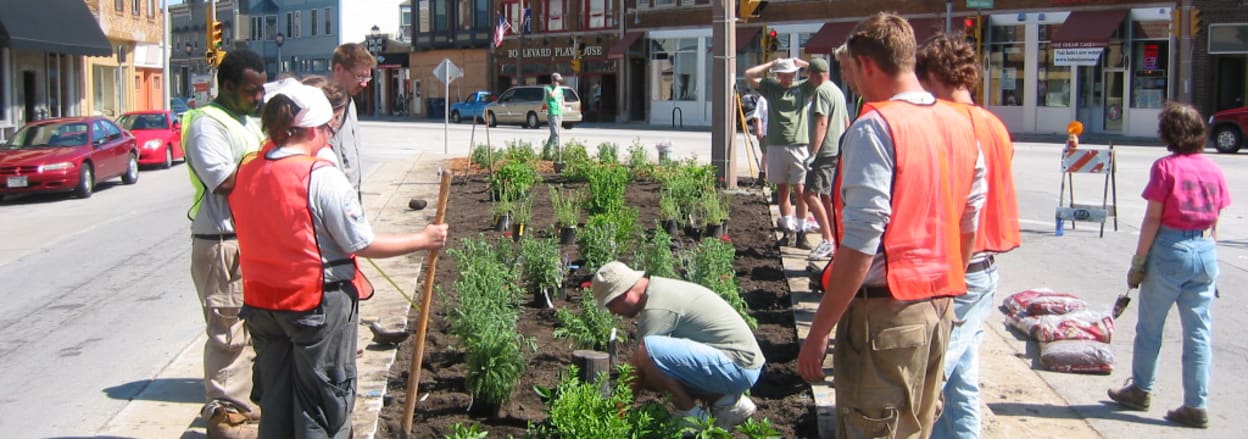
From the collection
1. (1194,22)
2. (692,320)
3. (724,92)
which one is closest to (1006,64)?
(1194,22)

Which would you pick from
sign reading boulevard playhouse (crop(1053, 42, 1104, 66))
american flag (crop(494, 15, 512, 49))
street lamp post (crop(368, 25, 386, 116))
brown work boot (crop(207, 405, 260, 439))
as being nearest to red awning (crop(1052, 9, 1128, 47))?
sign reading boulevard playhouse (crop(1053, 42, 1104, 66))

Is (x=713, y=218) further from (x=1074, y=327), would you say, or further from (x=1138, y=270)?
(x=1138, y=270)

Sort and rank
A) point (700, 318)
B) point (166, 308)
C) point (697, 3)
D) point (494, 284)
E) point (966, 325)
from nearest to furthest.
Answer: point (966, 325)
point (700, 318)
point (494, 284)
point (166, 308)
point (697, 3)

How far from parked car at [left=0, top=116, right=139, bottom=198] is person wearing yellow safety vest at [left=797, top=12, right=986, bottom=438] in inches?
730

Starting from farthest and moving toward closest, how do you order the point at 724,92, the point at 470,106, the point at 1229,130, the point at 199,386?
the point at 470,106 → the point at 1229,130 → the point at 724,92 → the point at 199,386

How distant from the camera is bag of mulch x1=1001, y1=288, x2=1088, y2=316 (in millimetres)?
7809

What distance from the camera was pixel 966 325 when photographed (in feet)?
15.1

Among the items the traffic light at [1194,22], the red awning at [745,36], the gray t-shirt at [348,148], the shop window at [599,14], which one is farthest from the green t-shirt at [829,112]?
the shop window at [599,14]

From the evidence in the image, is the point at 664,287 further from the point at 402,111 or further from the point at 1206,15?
the point at 402,111

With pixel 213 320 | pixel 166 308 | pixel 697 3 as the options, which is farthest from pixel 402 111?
pixel 213 320

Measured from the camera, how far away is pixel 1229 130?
93.1ft

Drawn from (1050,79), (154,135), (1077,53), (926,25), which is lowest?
(154,135)

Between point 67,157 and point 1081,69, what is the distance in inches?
1254

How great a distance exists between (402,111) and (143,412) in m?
68.4
